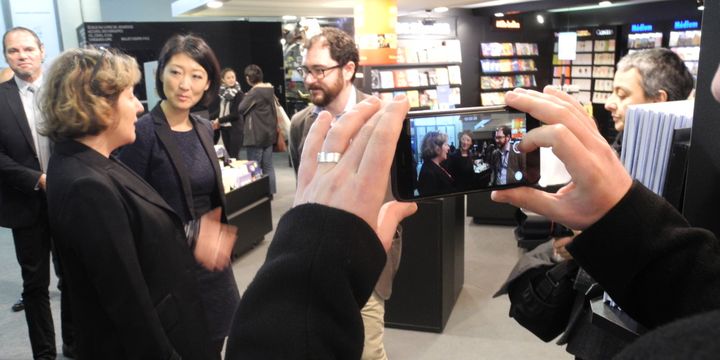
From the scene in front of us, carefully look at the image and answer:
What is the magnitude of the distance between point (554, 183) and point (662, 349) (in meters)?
0.87

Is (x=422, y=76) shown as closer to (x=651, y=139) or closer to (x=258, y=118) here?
(x=258, y=118)

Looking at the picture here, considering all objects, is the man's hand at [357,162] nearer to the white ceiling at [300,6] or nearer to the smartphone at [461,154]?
the smartphone at [461,154]

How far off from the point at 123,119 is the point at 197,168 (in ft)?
1.58

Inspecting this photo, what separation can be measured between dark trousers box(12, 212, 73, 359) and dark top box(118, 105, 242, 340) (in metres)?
1.22

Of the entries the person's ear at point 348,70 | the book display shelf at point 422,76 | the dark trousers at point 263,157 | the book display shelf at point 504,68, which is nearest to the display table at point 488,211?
the book display shelf at point 422,76

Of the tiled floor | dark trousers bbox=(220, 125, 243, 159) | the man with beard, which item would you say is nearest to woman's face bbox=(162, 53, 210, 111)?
the man with beard

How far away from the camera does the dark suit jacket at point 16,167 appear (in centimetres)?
297

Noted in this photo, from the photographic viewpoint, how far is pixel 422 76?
7.94 metres

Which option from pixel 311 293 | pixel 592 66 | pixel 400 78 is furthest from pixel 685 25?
pixel 311 293

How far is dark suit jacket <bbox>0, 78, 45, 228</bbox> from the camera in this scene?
9.73ft

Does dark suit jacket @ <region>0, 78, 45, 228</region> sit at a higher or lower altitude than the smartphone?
lower

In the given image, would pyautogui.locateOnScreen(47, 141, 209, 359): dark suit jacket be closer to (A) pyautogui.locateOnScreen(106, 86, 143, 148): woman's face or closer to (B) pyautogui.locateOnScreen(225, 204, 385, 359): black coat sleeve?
(A) pyautogui.locateOnScreen(106, 86, 143, 148): woman's face

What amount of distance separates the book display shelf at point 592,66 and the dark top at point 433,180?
10.7 meters

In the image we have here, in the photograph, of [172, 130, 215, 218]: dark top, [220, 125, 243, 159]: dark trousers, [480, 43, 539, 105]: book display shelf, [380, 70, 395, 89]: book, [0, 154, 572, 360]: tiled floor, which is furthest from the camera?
[480, 43, 539, 105]: book display shelf
